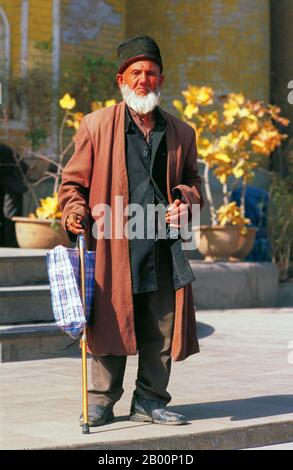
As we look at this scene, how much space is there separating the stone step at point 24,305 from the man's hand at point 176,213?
11.5ft

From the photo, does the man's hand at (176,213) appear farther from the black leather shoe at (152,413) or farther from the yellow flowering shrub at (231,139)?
the yellow flowering shrub at (231,139)

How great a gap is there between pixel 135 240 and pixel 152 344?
583 millimetres

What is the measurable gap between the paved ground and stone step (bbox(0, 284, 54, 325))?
0.59 m

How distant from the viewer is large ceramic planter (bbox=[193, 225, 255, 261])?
13.9 meters

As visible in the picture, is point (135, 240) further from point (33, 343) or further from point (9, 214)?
point (9, 214)

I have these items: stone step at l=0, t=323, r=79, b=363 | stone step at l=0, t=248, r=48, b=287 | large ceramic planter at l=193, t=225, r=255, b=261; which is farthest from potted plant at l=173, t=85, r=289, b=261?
stone step at l=0, t=323, r=79, b=363

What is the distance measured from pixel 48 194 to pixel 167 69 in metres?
3.92

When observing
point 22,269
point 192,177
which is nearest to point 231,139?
point 22,269

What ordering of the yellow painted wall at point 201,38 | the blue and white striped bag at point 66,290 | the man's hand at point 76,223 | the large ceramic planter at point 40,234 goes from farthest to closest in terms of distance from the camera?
the yellow painted wall at point 201,38 → the large ceramic planter at point 40,234 → the man's hand at point 76,223 → the blue and white striped bag at point 66,290

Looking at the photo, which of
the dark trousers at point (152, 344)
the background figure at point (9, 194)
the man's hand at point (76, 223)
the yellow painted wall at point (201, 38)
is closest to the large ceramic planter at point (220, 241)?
the background figure at point (9, 194)

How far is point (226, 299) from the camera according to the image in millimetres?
13727

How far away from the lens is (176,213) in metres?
6.24

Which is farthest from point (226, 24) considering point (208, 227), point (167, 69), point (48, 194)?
point (208, 227)

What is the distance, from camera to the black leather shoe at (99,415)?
621 centimetres
